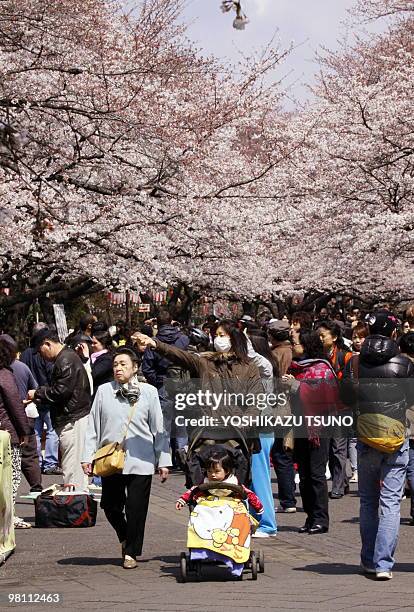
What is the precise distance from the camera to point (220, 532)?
7.52m

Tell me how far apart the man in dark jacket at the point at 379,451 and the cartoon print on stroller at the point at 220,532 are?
76 cm

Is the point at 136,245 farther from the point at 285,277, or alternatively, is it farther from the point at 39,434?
the point at 285,277

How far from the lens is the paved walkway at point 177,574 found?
670 cm

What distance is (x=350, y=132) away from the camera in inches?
1128

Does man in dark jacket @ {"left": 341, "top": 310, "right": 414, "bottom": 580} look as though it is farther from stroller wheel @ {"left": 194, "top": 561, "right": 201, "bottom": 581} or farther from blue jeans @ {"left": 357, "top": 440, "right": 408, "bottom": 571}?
stroller wheel @ {"left": 194, "top": 561, "right": 201, "bottom": 581}

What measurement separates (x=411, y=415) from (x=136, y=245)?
14.4 metres

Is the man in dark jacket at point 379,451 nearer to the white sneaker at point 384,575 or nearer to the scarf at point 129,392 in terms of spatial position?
the white sneaker at point 384,575

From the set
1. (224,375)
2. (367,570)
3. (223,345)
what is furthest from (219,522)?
(223,345)

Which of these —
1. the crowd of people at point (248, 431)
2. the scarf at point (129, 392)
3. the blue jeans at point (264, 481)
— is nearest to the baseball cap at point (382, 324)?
Answer: the crowd of people at point (248, 431)

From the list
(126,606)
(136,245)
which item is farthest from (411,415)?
(136,245)

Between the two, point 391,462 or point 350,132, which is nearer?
point 391,462

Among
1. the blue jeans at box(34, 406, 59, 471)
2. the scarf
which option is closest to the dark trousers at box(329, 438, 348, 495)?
the blue jeans at box(34, 406, 59, 471)

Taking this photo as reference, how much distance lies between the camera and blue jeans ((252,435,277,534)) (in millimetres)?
9336

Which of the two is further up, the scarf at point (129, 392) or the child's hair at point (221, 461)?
the scarf at point (129, 392)
